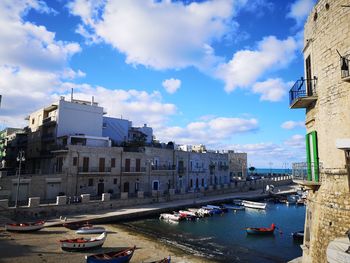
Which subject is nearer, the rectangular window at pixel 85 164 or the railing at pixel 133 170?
the rectangular window at pixel 85 164

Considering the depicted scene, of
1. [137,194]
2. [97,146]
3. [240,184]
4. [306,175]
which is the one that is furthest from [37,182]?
[240,184]

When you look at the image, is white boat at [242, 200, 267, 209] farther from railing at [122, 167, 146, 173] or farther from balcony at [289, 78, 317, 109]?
balcony at [289, 78, 317, 109]

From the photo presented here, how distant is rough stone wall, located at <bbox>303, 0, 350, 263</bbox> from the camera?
10.5 meters

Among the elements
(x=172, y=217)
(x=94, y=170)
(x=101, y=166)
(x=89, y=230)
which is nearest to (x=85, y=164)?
(x=94, y=170)

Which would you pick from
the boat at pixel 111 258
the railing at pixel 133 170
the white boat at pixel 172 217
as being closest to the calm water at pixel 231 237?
the white boat at pixel 172 217

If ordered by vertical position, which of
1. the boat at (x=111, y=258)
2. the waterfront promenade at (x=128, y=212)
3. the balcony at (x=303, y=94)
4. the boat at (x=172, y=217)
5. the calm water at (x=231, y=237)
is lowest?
the calm water at (x=231, y=237)

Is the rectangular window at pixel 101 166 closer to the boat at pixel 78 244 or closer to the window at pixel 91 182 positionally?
the window at pixel 91 182

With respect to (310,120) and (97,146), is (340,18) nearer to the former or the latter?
(310,120)

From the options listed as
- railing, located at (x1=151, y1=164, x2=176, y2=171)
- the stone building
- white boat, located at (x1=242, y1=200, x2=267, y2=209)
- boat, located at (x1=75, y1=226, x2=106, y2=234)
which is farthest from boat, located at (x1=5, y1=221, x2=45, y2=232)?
white boat, located at (x1=242, y1=200, x2=267, y2=209)

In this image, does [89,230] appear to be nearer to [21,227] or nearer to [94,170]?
[21,227]

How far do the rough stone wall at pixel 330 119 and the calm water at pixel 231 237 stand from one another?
10.5 metres

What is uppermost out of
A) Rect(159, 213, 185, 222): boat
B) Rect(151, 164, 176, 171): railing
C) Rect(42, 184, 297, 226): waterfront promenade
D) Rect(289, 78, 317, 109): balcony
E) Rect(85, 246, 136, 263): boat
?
Rect(289, 78, 317, 109): balcony

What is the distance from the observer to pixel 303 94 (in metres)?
13.7

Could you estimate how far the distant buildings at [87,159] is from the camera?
35.7 m
